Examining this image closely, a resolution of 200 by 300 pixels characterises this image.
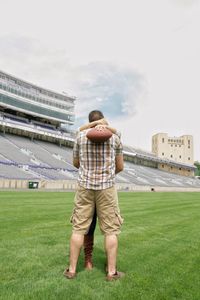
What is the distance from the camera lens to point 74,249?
14.5 feet

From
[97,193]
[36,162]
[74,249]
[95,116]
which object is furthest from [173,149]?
[74,249]

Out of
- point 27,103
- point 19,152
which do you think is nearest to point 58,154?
point 19,152

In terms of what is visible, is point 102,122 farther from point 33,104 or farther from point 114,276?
point 33,104

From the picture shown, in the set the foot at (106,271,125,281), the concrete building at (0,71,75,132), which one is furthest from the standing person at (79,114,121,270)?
the concrete building at (0,71,75,132)

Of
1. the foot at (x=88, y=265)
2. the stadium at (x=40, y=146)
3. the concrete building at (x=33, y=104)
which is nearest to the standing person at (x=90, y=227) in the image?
the foot at (x=88, y=265)

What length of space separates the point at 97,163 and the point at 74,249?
1.25 m

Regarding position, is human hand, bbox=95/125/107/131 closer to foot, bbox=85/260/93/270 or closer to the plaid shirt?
the plaid shirt

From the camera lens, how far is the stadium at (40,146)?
A: 138 feet

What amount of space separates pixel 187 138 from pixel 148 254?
439 ft

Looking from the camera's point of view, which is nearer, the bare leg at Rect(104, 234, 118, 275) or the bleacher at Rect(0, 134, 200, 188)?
the bare leg at Rect(104, 234, 118, 275)

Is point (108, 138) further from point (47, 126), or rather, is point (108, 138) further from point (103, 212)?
point (47, 126)

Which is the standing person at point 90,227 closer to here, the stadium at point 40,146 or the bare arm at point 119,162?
the bare arm at point 119,162

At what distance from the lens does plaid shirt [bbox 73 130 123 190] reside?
179 inches

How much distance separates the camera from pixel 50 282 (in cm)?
396
